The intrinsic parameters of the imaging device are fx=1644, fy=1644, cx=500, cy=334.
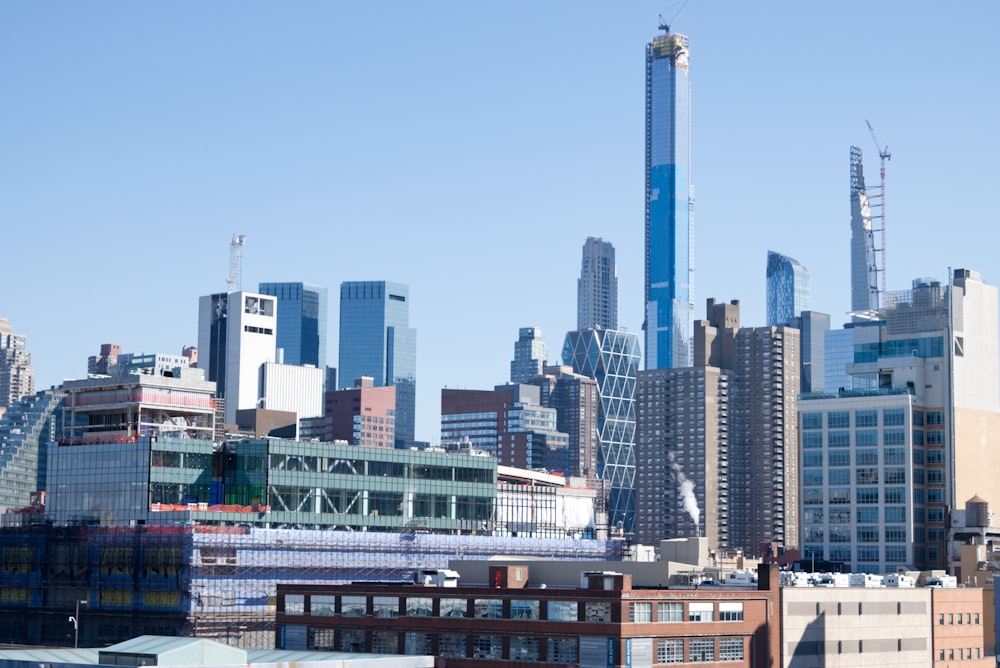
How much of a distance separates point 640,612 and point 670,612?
3832mm

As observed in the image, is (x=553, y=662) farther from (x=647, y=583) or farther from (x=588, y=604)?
(x=647, y=583)

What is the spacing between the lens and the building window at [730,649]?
14988cm

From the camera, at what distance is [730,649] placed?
5940 inches

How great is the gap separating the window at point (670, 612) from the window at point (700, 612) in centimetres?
126

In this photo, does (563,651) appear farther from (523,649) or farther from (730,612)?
(730,612)

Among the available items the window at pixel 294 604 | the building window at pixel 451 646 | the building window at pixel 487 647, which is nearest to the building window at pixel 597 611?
the building window at pixel 487 647

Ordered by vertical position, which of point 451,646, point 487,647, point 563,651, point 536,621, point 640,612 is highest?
point 640,612

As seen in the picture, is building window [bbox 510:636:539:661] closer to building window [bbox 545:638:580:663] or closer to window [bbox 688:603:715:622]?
building window [bbox 545:638:580:663]

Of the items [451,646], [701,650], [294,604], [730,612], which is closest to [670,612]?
[701,650]

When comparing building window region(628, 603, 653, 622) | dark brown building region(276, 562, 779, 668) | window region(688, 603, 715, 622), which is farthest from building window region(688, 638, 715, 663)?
building window region(628, 603, 653, 622)

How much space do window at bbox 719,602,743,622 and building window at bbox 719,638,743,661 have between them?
183 cm

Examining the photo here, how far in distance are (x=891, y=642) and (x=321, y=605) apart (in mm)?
58741

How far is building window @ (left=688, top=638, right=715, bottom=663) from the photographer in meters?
147

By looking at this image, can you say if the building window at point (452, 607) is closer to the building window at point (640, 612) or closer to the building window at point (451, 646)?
the building window at point (451, 646)
